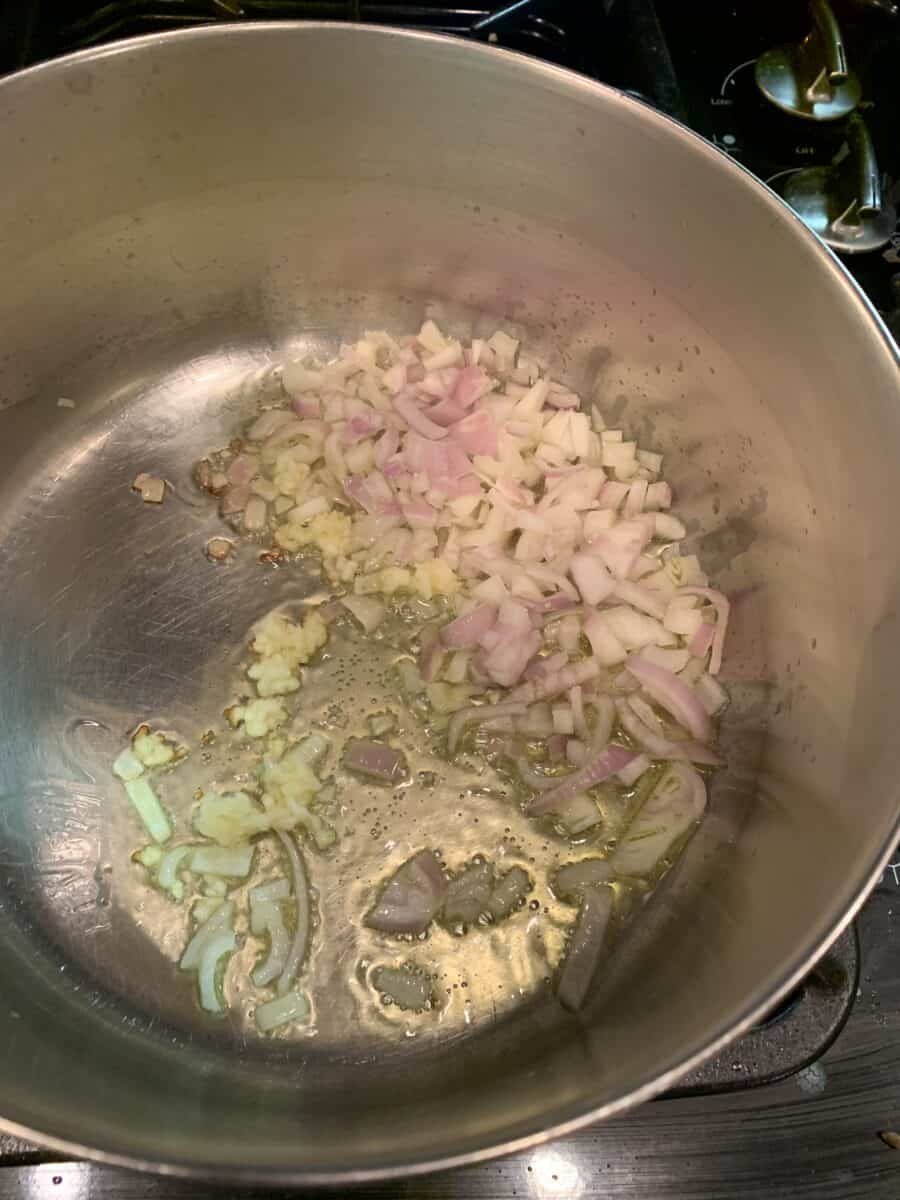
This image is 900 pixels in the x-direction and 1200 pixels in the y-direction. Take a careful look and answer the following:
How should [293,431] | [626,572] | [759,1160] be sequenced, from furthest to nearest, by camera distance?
[293,431], [626,572], [759,1160]

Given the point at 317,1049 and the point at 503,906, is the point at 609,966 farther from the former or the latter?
the point at 317,1049

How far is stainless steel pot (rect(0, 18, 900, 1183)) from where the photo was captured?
80 cm

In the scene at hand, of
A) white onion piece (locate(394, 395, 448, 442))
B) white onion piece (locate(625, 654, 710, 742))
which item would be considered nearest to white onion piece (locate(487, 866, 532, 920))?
white onion piece (locate(625, 654, 710, 742))

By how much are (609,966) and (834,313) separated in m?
0.77

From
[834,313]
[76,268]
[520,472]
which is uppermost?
[76,268]

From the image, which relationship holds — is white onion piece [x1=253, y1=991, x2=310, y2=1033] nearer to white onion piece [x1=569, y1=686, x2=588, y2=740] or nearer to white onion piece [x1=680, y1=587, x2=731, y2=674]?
white onion piece [x1=569, y1=686, x2=588, y2=740]

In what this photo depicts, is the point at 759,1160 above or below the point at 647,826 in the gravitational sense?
below

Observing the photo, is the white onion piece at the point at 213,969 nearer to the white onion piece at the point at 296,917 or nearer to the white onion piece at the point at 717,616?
the white onion piece at the point at 296,917

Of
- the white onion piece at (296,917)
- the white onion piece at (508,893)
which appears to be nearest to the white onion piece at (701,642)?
the white onion piece at (508,893)

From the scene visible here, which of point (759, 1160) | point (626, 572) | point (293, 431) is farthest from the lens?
point (293, 431)

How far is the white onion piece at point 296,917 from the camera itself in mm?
995

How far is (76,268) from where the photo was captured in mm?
1276

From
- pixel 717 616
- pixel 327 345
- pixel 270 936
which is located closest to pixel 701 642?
pixel 717 616

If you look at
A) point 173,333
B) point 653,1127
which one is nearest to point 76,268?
point 173,333
